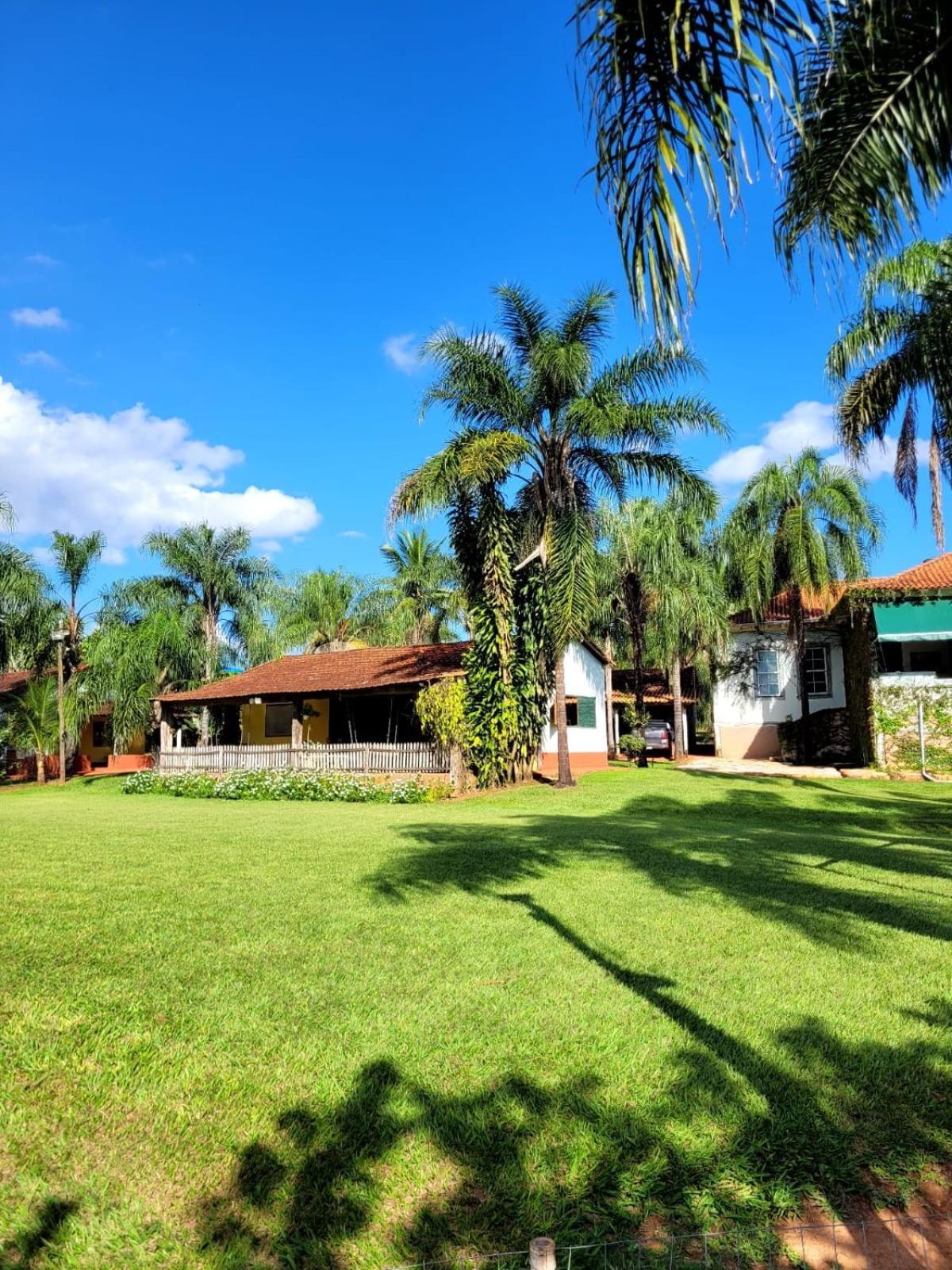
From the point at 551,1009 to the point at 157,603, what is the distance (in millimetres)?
32994

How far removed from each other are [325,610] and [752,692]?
2274 centimetres

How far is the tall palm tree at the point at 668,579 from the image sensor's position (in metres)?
27.9

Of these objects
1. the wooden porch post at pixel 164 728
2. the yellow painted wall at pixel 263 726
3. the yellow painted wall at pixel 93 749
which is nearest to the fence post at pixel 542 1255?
the wooden porch post at pixel 164 728

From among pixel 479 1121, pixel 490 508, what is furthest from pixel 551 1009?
pixel 490 508

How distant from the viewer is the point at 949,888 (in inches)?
321

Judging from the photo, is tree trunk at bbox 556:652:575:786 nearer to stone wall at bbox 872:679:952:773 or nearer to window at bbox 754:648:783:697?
stone wall at bbox 872:679:952:773

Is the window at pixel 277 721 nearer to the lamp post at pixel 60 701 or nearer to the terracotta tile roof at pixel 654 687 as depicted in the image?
the lamp post at pixel 60 701

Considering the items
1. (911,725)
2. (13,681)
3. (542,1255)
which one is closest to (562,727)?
(911,725)

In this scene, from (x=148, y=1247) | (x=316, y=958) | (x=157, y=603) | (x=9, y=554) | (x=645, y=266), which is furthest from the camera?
(x=157, y=603)

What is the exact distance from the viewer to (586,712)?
3034cm

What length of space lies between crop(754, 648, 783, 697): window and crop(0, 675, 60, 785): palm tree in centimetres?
2616

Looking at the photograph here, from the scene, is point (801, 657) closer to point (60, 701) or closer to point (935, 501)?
point (935, 501)

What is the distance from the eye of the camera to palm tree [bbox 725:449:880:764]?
25516 millimetres

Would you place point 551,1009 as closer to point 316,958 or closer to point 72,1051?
point 316,958
